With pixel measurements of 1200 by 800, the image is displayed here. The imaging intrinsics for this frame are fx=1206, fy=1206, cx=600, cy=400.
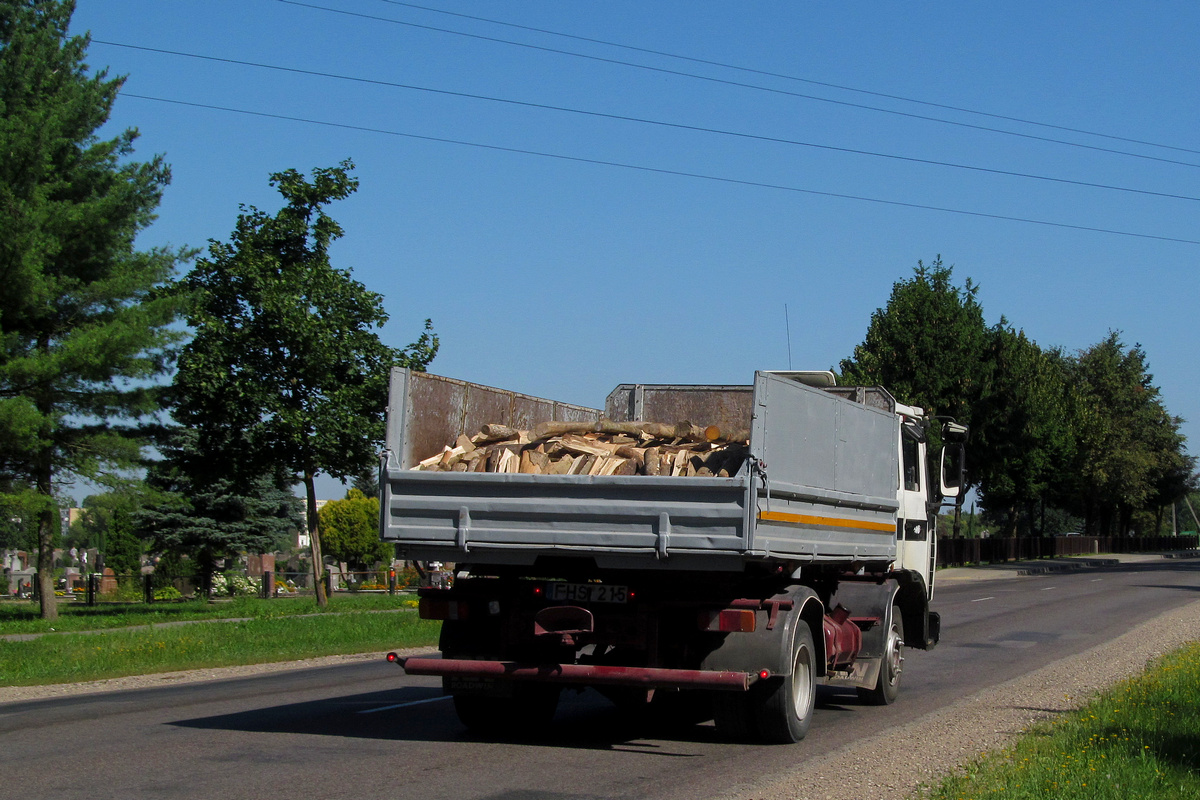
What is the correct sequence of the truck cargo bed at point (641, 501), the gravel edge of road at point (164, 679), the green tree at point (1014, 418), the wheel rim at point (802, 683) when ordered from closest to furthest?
1. the truck cargo bed at point (641, 501)
2. the wheel rim at point (802, 683)
3. the gravel edge of road at point (164, 679)
4. the green tree at point (1014, 418)

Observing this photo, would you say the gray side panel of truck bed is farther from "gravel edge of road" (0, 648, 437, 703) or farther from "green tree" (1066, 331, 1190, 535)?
"green tree" (1066, 331, 1190, 535)

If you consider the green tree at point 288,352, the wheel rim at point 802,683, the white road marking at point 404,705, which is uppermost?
the green tree at point 288,352

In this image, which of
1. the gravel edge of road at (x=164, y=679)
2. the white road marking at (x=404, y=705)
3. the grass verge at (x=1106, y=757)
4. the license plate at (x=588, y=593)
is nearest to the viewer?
the grass verge at (x=1106, y=757)

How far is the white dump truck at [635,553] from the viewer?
8031 mm

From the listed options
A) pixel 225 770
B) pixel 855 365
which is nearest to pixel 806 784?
pixel 225 770

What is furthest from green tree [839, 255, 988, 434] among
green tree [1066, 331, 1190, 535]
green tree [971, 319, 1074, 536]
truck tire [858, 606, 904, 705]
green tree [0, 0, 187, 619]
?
truck tire [858, 606, 904, 705]

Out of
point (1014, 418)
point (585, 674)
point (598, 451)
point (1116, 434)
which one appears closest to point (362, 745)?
point (585, 674)

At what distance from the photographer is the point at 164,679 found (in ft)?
47.3

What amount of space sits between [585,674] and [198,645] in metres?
11.4

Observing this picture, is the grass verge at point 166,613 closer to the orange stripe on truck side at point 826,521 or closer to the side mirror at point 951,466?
the side mirror at point 951,466

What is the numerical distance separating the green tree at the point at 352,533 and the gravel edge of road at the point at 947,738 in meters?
52.8

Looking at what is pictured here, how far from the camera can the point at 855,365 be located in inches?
1841

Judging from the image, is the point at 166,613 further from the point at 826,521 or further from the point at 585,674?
the point at 826,521

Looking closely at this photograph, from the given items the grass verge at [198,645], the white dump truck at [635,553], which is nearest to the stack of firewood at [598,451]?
the white dump truck at [635,553]
